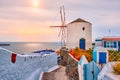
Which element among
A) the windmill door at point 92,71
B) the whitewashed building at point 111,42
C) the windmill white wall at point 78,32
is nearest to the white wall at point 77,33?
the windmill white wall at point 78,32

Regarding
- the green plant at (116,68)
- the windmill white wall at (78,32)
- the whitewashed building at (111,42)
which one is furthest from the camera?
the windmill white wall at (78,32)

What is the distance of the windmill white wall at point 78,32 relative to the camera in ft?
91.7

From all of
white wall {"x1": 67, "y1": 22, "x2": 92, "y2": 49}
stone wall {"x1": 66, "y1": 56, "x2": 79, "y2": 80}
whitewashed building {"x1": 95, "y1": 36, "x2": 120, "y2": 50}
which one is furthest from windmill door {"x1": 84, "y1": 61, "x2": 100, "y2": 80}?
white wall {"x1": 67, "y1": 22, "x2": 92, "y2": 49}

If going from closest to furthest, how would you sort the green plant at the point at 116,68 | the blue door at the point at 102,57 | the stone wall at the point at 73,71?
1. the green plant at the point at 116,68
2. the blue door at the point at 102,57
3. the stone wall at the point at 73,71

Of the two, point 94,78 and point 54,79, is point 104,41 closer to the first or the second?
point 54,79

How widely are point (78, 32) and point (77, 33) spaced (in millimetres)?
168

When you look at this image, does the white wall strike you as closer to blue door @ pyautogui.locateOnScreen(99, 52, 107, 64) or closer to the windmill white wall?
the windmill white wall

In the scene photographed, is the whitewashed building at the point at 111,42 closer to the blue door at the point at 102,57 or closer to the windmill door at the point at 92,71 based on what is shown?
the blue door at the point at 102,57

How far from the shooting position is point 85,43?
28391 millimetres

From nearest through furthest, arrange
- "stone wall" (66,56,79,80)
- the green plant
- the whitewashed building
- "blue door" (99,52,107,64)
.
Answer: the green plant → "blue door" (99,52,107,64) → "stone wall" (66,56,79,80) → the whitewashed building

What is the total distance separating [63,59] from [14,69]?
18.7 m

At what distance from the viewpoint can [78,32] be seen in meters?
28.0

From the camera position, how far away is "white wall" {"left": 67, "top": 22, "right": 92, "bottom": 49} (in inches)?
1101

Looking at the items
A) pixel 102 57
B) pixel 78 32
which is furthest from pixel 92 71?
pixel 78 32
